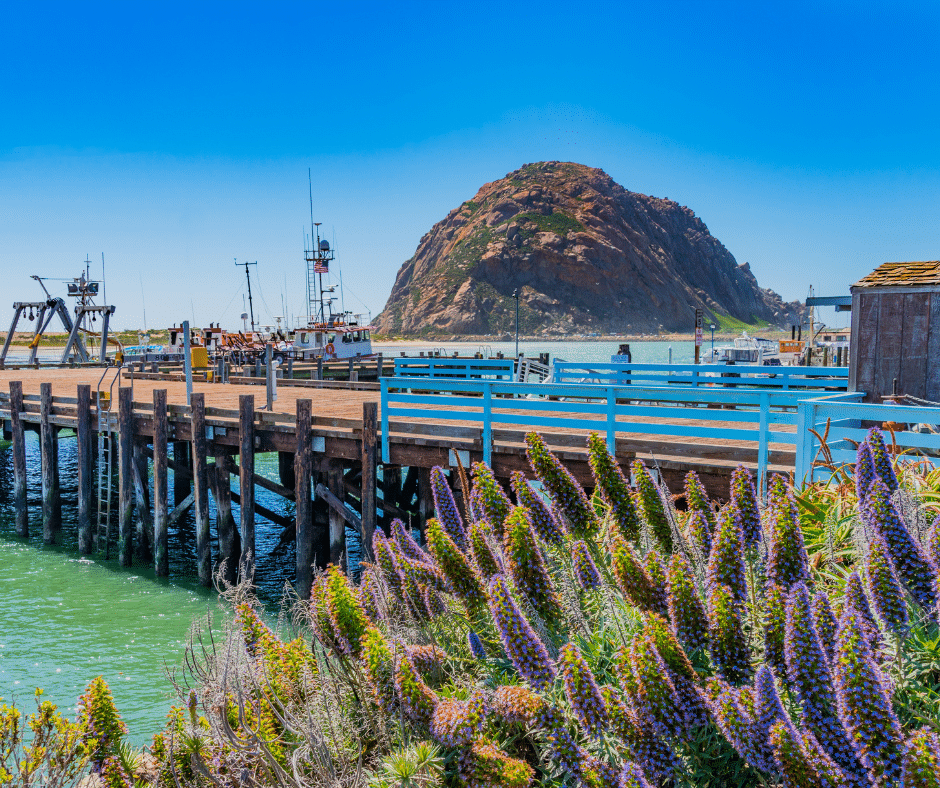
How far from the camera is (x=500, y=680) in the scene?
3.62m

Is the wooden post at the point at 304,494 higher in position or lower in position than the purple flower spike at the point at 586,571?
lower

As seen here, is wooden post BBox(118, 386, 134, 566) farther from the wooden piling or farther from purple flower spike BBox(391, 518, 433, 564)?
purple flower spike BBox(391, 518, 433, 564)

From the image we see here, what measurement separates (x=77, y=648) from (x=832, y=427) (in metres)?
10.7

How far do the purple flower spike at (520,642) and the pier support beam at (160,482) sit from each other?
1268 cm

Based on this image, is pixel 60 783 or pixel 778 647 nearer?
pixel 778 647

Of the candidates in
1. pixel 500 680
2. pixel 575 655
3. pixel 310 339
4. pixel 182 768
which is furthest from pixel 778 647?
pixel 310 339

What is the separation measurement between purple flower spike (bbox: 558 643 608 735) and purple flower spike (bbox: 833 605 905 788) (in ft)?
2.58

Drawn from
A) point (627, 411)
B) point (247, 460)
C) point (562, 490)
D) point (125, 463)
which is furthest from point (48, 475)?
point (562, 490)

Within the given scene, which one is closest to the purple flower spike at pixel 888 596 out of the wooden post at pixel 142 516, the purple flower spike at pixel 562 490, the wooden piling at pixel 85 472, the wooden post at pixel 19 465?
the purple flower spike at pixel 562 490

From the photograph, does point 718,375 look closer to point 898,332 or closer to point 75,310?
point 898,332

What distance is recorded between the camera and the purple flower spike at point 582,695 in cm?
272

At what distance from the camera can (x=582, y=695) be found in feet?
8.95

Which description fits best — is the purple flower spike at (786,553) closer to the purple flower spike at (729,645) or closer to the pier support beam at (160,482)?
the purple flower spike at (729,645)

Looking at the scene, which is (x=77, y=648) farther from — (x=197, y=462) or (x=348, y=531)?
(x=348, y=531)
